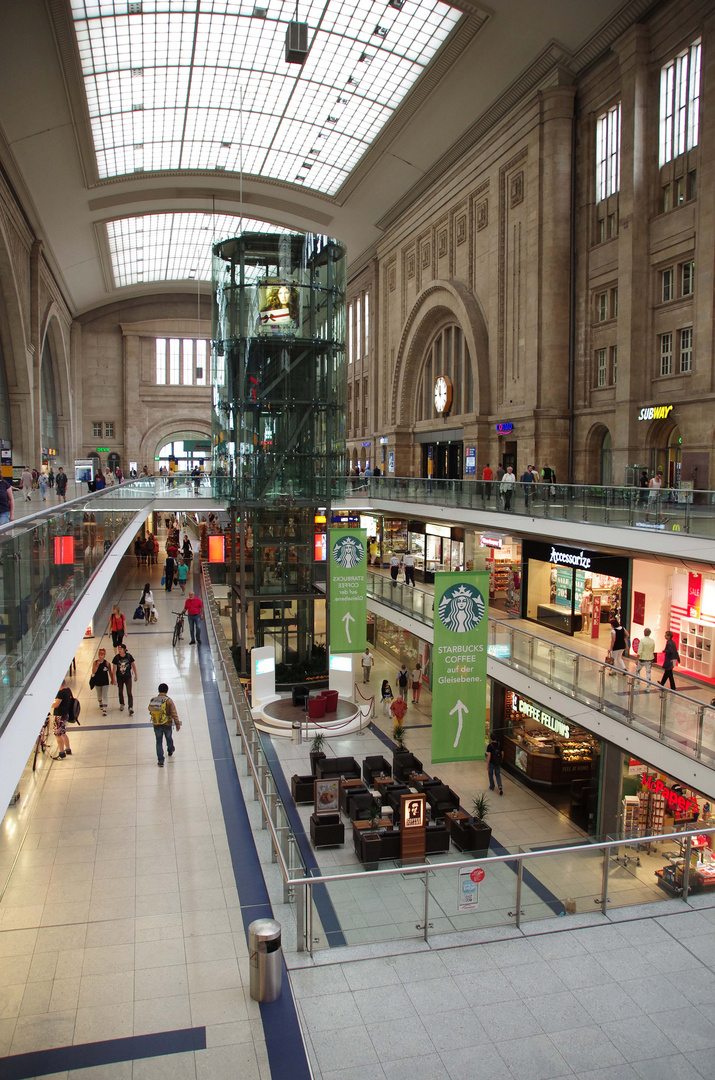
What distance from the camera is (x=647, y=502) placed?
15242 mm

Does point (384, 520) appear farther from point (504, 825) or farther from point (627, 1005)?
point (627, 1005)

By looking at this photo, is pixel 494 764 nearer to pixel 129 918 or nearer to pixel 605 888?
pixel 605 888

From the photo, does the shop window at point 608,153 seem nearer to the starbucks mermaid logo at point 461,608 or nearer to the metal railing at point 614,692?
the metal railing at point 614,692

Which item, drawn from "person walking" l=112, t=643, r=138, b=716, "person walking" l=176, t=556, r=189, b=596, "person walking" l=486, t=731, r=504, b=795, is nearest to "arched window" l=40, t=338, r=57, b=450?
"person walking" l=176, t=556, r=189, b=596

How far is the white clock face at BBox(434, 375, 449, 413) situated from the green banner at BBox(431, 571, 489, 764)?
24115 millimetres


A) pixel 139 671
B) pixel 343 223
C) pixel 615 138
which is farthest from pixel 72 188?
pixel 139 671

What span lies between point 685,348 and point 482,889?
1745 cm

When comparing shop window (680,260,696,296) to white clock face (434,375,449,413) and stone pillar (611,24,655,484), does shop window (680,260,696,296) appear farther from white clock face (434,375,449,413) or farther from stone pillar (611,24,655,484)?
white clock face (434,375,449,413)

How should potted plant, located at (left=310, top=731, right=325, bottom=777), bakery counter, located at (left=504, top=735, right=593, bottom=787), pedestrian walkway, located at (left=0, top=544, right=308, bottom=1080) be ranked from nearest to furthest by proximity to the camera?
pedestrian walkway, located at (left=0, top=544, right=308, bottom=1080) < potted plant, located at (left=310, top=731, right=325, bottom=777) < bakery counter, located at (left=504, top=735, right=593, bottom=787)

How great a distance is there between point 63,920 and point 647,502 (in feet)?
40.0

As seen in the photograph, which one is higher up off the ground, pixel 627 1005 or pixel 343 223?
pixel 343 223

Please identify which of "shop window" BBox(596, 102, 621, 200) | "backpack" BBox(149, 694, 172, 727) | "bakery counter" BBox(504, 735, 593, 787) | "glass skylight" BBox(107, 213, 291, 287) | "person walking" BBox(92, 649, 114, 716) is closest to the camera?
"backpack" BBox(149, 694, 172, 727)

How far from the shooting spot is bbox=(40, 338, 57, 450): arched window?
4675cm

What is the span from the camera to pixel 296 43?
2347 cm
